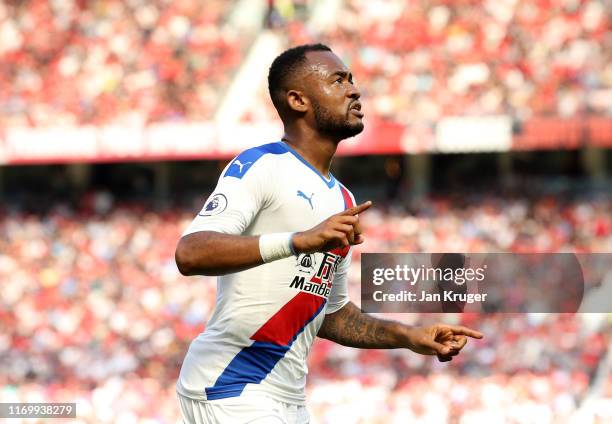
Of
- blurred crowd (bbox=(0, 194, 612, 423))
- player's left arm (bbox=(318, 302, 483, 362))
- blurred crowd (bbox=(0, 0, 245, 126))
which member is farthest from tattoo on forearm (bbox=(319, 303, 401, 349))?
blurred crowd (bbox=(0, 0, 245, 126))

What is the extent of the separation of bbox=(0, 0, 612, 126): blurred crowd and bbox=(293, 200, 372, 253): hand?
1162 cm

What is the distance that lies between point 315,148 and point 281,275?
0.56 m

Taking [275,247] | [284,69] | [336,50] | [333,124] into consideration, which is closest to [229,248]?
[275,247]

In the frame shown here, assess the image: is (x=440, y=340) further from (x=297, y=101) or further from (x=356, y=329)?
(x=297, y=101)

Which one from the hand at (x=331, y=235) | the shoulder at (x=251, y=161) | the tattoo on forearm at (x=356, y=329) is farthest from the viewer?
the tattoo on forearm at (x=356, y=329)

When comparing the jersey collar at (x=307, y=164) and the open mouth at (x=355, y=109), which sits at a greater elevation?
the open mouth at (x=355, y=109)

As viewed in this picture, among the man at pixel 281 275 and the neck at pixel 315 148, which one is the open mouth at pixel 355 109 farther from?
the neck at pixel 315 148

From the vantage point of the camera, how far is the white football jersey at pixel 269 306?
3.50 m

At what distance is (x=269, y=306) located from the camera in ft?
11.6

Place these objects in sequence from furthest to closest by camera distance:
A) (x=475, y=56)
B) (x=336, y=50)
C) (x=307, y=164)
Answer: (x=336, y=50), (x=475, y=56), (x=307, y=164)

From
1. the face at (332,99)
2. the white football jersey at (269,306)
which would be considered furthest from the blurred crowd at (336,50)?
the white football jersey at (269,306)

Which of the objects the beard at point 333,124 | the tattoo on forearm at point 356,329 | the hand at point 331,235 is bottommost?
the tattoo on forearm at point 356,329

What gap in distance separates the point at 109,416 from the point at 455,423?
4239 millimetres

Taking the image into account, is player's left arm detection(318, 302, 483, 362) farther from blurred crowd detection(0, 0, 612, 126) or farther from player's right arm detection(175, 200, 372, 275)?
blurred crowd detection(0, 0, 612, 126)
